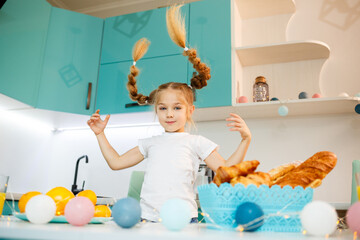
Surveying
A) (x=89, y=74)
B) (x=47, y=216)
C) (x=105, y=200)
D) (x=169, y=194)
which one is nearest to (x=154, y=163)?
(x=169, y=194)

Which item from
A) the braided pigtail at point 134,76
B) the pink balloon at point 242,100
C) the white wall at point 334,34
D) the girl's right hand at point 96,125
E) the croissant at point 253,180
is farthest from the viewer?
the white wall at point 334,34

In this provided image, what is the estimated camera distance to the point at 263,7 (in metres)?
2.29

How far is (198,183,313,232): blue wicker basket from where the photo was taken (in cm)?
58

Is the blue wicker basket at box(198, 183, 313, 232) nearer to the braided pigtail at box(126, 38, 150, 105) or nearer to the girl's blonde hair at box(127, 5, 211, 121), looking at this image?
the girl's blonde hair at box(127, 5, 211, 121)

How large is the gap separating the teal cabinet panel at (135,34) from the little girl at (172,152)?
83cm

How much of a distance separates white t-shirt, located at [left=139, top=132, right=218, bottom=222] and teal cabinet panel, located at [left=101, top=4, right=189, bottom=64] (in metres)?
1.01

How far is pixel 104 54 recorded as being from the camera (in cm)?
240

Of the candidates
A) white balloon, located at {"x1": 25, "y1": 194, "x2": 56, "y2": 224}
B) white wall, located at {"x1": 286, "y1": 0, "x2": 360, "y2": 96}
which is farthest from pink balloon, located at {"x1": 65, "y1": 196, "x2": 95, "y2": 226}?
white wall, located at {"x1": 286, "y1": 0, "x2": 360, "y2": 96}

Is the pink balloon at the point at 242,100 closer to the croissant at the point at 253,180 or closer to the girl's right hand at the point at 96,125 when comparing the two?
the girl's right hand at the point at 96,125

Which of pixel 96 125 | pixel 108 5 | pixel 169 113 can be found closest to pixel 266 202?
pixel 169 113

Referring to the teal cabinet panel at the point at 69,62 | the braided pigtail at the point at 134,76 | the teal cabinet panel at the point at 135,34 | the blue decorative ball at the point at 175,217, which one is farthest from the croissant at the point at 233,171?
the teal cabinet panel at the point at 69,62

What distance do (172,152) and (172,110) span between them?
18 centimetres

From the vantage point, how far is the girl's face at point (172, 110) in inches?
52.4

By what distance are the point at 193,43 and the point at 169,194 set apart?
1.26 metres
